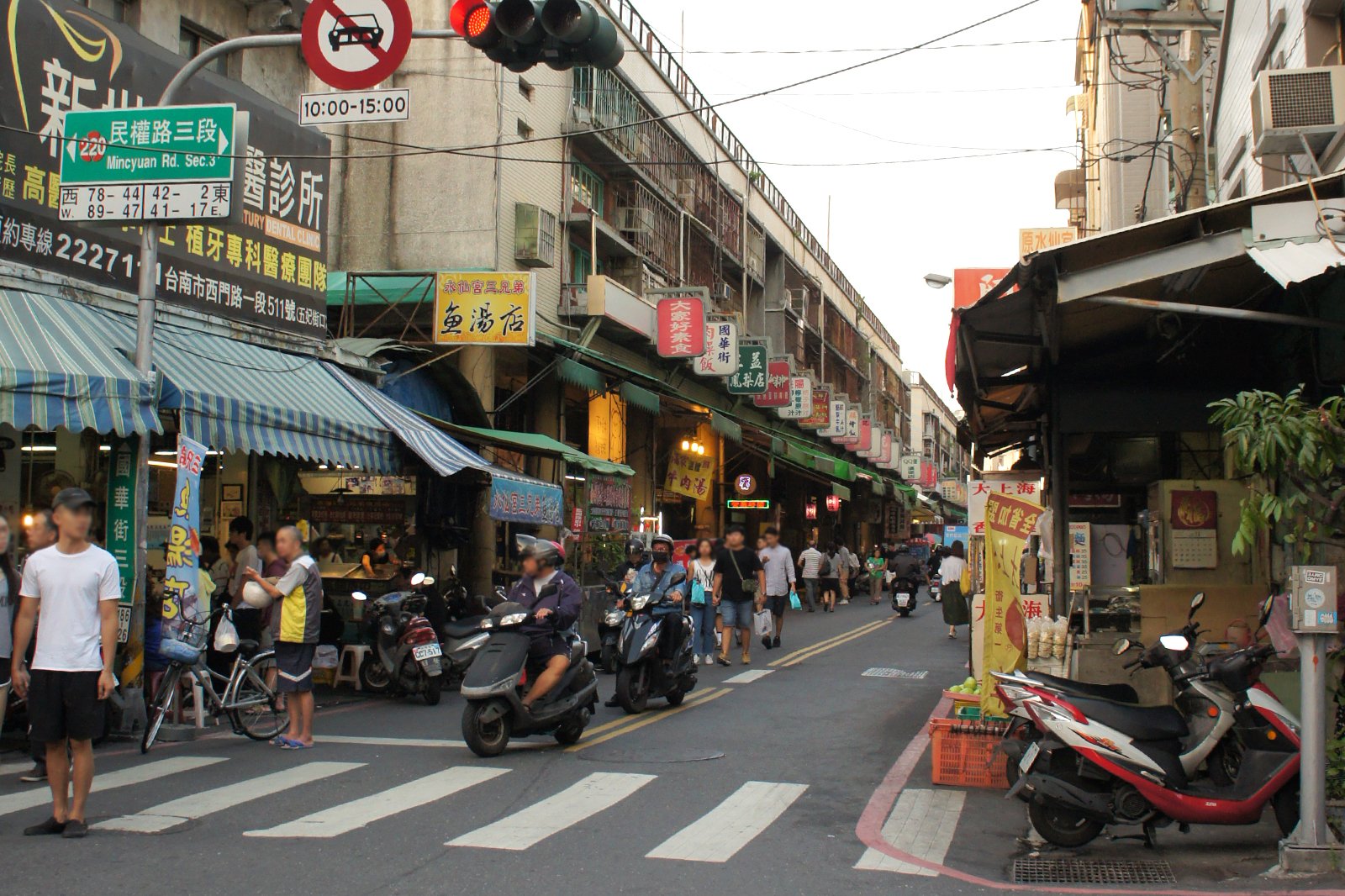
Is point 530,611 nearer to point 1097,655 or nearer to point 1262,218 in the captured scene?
point 1097,655

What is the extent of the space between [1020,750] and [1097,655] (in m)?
3.56

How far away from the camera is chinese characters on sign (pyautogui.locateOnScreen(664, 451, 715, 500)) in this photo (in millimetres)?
28906

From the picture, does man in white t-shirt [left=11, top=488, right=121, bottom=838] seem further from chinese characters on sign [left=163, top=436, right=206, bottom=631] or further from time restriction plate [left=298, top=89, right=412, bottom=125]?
time restriction plate [left=298, top=89, right=412, bottom=125]

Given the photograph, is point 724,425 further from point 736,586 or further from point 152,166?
point 152,166

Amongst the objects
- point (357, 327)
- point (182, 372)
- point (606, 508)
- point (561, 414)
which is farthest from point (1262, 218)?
point (561, 414)

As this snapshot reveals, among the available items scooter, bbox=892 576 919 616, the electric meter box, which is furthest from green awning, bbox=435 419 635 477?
the electric meter box

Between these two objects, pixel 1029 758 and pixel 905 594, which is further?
pixel 905 594

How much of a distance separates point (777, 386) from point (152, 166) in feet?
83.8

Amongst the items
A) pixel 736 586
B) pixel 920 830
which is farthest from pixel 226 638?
pixel 736 586

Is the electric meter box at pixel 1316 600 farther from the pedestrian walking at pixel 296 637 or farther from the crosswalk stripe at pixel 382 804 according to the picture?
the pedestrian walking at pixel 296 637

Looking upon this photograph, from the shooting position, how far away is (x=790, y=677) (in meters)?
15.3

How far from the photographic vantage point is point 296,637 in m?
9.93

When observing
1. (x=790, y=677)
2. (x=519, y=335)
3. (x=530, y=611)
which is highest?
(x=519, y=335)

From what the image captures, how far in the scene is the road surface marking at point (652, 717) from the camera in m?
10.4
